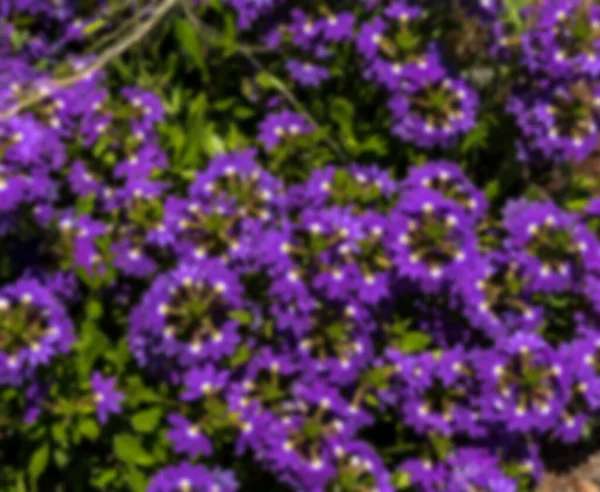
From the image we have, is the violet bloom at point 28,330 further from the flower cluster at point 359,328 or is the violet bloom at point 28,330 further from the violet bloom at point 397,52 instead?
the violet bloom at point 397,52

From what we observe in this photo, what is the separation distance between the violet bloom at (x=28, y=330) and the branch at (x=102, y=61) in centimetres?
65

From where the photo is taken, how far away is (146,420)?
379 cm

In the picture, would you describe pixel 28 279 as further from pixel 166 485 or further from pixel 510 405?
pixel 510 405

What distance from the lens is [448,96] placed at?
4.23m

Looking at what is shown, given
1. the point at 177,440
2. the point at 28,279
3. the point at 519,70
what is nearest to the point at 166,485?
the point at 177,440

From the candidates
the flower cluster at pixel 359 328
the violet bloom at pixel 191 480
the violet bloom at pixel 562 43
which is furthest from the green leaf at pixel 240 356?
the violet bloom at pixel 562 43

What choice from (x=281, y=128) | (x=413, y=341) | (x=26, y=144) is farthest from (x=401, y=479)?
(x=26, y=144)

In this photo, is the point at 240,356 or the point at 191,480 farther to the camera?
the point at 240,356

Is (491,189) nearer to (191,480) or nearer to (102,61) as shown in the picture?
(102,61)

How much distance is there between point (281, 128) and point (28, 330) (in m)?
1.32

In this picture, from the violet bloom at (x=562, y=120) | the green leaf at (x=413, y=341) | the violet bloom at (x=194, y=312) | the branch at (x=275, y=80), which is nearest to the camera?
the violet bloom at (x=194, y=312)

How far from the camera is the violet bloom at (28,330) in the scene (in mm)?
3471

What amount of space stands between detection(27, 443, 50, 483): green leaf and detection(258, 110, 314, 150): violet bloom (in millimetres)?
1419

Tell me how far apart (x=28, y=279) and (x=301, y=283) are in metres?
0.98
